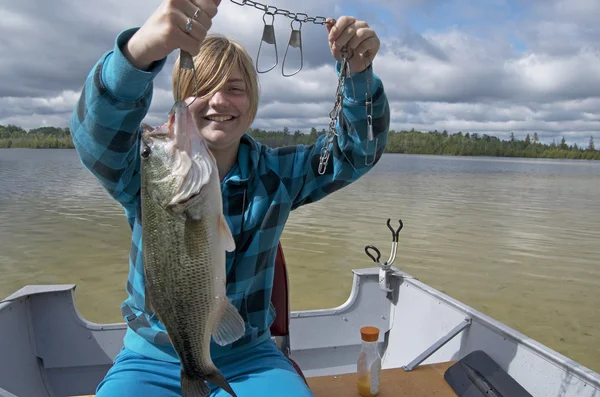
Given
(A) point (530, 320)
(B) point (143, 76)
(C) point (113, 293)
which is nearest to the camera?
(B) point (143, 76)

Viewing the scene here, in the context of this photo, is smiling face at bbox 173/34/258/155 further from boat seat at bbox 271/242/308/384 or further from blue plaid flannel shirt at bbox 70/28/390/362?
boat seat at bbox 271/242/308/384

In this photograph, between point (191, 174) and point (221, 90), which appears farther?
point (221, 90)

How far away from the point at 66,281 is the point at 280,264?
726cm

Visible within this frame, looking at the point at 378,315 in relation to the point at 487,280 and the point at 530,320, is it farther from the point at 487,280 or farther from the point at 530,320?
the point at 487,280

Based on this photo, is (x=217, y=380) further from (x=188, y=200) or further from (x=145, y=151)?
(x=145, y=151)

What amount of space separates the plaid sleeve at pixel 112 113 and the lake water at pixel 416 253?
5.62m

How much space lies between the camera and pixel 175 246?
2143 millimetres

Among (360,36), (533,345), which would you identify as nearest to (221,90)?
(360,36)

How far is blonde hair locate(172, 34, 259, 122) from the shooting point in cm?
280

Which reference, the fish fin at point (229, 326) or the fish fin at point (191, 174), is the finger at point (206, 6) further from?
the fish fin at point (229, 326)

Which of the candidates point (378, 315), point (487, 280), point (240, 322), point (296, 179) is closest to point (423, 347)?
point (378, 315)

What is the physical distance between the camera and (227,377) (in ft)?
9.16

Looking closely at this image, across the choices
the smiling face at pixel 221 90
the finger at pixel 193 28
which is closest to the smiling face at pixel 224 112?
the smiling face at pixel 221 90

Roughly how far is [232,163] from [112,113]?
0.96 metres
